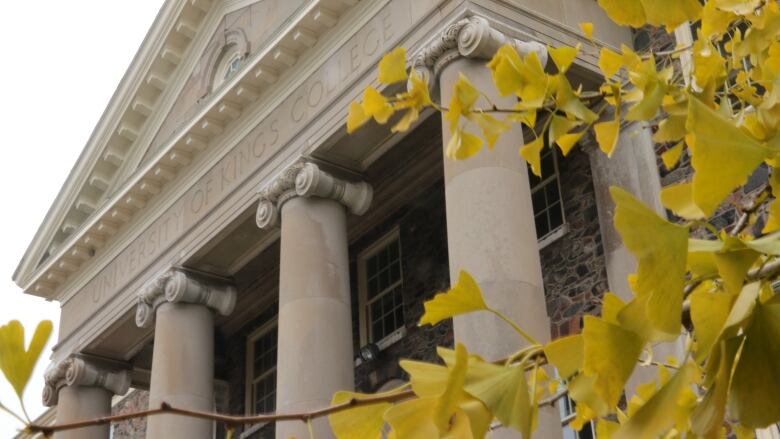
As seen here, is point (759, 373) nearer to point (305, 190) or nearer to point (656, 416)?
point (656, 416)

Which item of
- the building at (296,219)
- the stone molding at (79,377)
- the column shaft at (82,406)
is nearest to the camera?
the building at (296,219)

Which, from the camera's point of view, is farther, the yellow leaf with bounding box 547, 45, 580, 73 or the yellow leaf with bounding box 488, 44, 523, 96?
the yellow leaf with bounding box 547, 45, 580, 73

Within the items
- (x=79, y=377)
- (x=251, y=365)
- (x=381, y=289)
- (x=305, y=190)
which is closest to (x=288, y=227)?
(x=305, y=190)

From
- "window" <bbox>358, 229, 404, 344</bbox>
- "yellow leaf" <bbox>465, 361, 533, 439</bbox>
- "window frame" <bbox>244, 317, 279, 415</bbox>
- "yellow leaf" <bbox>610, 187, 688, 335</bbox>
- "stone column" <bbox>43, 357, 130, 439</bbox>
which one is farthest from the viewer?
"window frame" <bbox>244, 317, 279, 415</bbox>

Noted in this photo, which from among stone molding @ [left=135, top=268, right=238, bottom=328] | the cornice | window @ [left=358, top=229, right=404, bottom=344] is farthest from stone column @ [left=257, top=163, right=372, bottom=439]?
window @ [left=358, top=229, right=404, bottom=344]

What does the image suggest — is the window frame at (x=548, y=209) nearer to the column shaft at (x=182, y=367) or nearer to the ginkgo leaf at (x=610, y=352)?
the column shaft at (x=182, y=367)

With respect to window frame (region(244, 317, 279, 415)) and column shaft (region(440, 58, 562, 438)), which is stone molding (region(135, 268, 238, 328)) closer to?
window frame (region(244, 317, 279, 415))

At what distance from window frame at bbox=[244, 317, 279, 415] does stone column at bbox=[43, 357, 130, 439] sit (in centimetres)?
212

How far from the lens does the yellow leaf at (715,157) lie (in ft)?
8.91

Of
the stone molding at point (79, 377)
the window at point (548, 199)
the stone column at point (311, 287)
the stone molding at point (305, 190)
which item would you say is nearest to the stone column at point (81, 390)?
the stone molding at point (79, 377)

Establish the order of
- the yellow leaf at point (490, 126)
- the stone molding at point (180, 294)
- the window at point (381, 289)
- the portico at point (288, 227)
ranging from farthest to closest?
the window at point (381, 289) → the stone molding at point (180, 294) → the portico at point (288, 227) → the yellow leaf at point (490, 126)

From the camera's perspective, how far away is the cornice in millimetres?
15570

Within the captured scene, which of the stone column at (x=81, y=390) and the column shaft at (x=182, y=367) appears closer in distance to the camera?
the column shaft at (x=182, y=367)

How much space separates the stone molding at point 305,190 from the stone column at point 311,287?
0.01 metres
